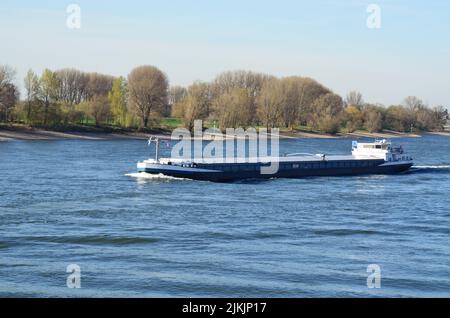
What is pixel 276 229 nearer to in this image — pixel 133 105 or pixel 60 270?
pixel 60 270

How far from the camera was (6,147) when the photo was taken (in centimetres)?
8138

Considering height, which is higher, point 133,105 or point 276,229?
point 133,105

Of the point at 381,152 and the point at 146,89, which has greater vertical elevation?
the point at 146,89

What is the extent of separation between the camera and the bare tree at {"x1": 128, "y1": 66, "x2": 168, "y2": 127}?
122 metres

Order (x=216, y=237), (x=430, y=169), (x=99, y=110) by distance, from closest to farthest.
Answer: (x=216, y=237), (x=430, y=169), (x=99, y=110)

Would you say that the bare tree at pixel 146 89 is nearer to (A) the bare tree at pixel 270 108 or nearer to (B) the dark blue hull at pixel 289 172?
(A) the bare tree at pixel 270 108

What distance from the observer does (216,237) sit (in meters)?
28.0

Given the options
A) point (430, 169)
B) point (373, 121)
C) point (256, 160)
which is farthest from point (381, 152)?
point (373, 121)

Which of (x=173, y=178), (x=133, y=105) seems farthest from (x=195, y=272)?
(x=133, y=105)

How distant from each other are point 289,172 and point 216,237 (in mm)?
31174

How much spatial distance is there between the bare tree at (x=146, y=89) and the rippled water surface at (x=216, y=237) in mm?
70199

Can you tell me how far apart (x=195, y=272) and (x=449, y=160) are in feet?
218

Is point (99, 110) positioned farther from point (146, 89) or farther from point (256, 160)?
point (256, 160)

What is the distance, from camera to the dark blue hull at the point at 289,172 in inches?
2099
